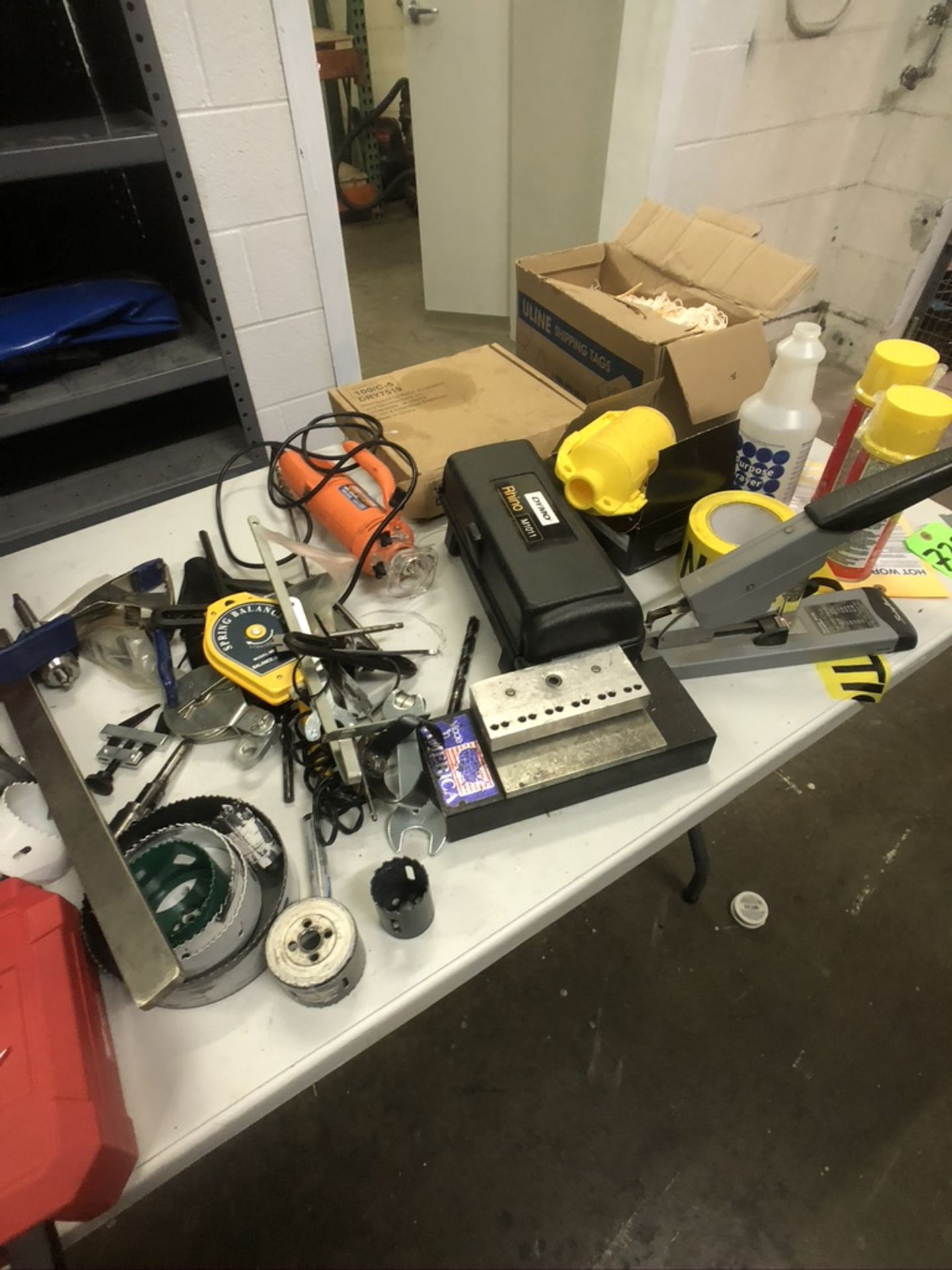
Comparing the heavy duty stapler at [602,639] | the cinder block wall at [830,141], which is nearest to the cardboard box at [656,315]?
the heavy duty stapler at [602,639]

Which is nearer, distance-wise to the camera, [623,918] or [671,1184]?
[671,1184]

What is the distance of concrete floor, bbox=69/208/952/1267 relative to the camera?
98cm

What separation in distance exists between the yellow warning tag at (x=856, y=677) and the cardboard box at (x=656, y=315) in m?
0.39

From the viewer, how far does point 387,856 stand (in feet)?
1.93

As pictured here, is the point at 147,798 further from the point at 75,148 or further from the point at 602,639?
the point at 75,148

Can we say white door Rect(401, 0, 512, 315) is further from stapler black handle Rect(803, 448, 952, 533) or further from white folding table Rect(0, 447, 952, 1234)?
stapler black handle Rect(803, 448, 952, 533)

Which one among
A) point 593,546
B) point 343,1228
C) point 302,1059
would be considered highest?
point 593,546

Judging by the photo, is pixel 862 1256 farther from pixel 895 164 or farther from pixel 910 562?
pixel 895 164

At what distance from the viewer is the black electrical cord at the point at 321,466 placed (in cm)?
85

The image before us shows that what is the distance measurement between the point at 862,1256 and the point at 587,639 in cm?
101

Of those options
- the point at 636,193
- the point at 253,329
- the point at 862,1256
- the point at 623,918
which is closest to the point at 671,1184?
the point at 862,1256

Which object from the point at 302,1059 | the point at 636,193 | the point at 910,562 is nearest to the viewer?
the point at 302,1059

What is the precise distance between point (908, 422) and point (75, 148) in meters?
0.93

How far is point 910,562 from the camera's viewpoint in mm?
820
